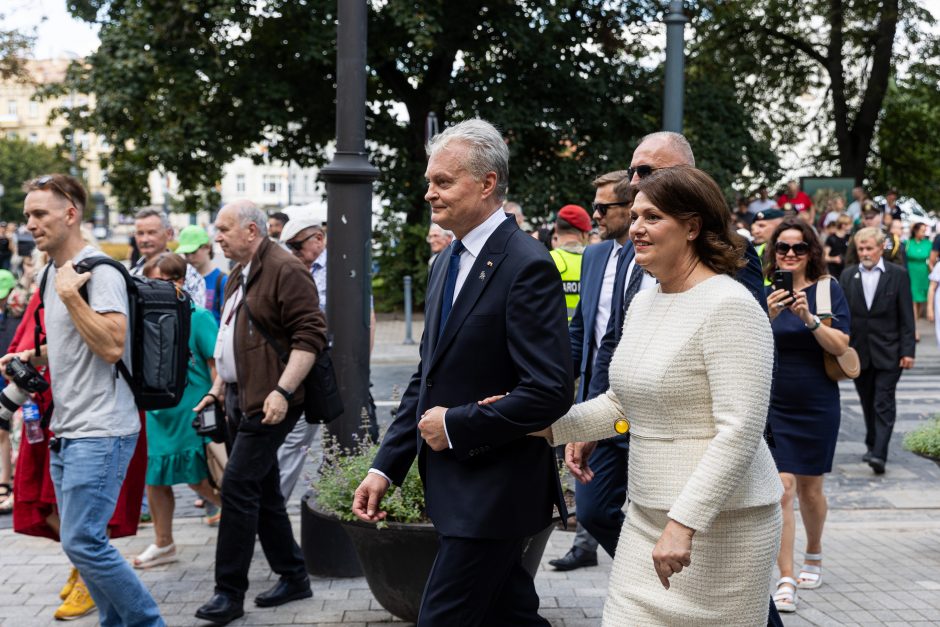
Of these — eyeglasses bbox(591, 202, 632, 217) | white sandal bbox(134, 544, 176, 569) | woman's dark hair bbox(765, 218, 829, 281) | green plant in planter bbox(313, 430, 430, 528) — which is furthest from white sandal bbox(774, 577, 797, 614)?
white sandal bbox(134, 544, 176, 569)

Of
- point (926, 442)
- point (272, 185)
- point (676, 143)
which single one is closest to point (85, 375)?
point (676, 143)

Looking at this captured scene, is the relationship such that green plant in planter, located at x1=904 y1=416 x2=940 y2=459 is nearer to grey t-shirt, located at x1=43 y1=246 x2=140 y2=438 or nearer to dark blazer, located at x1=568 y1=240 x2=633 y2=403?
dark blazer, located at x1=568 y1=240 x2=633 y2=403

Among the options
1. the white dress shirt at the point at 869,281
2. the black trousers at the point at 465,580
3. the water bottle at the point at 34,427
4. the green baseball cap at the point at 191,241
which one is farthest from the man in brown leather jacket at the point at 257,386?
the white dress shirt at the point at 869,281

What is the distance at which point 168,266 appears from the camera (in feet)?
22.5

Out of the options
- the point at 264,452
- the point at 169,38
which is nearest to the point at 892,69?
the point at 169,38

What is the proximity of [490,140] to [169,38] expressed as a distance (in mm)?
18043

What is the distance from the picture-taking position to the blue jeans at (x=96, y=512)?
4492 mm

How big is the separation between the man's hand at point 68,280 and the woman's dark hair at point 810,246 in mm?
3229

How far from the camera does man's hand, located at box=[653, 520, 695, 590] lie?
9.00ft

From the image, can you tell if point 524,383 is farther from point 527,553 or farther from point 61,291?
point 61,291

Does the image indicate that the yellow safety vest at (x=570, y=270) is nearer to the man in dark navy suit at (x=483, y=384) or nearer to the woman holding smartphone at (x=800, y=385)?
the woman holding smartphone at (x=800, y=385)

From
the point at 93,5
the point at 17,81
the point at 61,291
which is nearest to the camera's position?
the point at 61,291

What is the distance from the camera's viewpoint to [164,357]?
4.79m

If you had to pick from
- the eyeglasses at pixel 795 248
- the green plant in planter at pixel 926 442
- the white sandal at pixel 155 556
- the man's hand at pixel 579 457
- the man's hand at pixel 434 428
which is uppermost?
the eyeglasses at pixel 795 248
